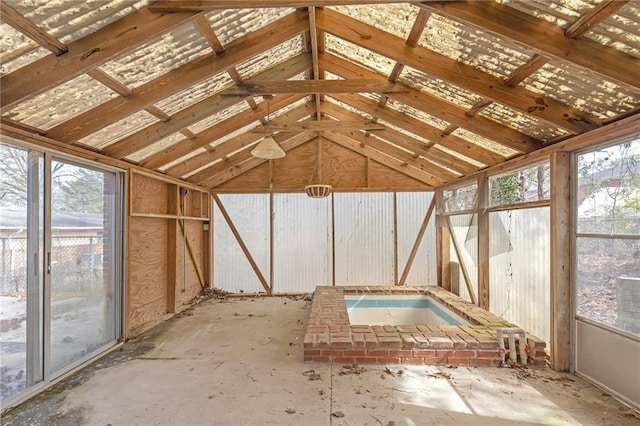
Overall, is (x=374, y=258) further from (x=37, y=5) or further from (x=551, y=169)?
(x=37, y=5)

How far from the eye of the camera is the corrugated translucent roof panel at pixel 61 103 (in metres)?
2.48

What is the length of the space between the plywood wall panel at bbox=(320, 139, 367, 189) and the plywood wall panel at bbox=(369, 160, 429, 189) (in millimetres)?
172

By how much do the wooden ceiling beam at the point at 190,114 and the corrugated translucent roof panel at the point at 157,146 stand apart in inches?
18.0

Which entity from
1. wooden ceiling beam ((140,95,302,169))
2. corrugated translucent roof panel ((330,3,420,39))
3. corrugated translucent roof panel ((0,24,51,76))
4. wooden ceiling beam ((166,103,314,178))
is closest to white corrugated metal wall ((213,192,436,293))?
wooden ceiling beam ((166,103,314,178))

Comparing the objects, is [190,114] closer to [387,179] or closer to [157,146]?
[157,146]

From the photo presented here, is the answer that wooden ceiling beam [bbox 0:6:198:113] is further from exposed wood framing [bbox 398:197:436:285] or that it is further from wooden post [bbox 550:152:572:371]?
exposed wood framing [bbox 398:197:436:285]

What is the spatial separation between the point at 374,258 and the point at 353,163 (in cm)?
209

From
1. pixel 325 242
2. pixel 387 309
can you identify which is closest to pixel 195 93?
pixel 325 242

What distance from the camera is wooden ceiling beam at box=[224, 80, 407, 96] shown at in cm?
344


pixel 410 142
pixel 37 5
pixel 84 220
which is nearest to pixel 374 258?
pixel 410 142

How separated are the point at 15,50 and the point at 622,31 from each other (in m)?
3.80

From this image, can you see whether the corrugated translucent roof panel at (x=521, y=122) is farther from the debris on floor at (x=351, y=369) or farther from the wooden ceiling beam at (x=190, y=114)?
the debris on floor at (x=351, y=369)

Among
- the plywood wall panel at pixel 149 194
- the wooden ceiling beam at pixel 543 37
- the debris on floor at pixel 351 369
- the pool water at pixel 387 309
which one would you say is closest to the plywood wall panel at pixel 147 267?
the plywood wall panel at pixel 149 194

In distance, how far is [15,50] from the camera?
202 cm
